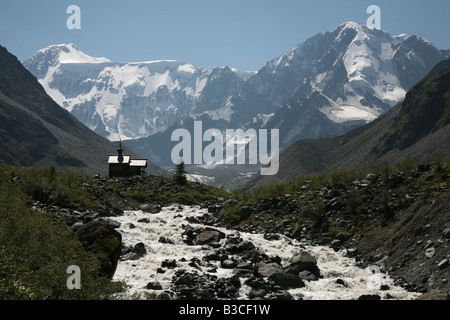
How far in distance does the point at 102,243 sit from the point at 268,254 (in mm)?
13122

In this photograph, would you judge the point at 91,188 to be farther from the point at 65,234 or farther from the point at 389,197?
the point at 389,197

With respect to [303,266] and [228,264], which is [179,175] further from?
[303,266]

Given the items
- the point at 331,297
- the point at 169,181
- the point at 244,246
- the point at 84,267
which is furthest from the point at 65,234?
the point at 169,181

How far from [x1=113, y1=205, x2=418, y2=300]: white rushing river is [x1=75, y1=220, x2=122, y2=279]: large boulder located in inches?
53.1

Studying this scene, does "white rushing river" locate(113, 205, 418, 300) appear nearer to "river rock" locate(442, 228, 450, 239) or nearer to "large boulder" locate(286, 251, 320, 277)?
"large boulder" locate(286, 251, 320, 277)

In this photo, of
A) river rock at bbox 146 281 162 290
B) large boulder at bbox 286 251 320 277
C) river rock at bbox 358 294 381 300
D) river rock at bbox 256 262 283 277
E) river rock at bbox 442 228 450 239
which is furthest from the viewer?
large boulder at bbox 286 251 320 277

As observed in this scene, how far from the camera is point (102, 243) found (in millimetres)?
26625

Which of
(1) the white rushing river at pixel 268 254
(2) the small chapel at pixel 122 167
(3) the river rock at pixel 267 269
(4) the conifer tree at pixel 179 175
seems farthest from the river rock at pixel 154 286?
(2) the small chapel at pixel 122 167

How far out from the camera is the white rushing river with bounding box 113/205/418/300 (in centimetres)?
2470

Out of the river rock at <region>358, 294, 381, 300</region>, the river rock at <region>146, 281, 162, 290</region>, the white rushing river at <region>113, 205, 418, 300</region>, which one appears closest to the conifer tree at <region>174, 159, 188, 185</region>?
the white rushing river at <region>113, 205, 418, 300</region>

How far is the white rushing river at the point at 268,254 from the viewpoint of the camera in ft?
81.0

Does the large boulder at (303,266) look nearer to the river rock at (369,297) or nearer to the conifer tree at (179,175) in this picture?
the river rock at (369,297)

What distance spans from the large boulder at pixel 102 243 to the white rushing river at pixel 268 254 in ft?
4.42
